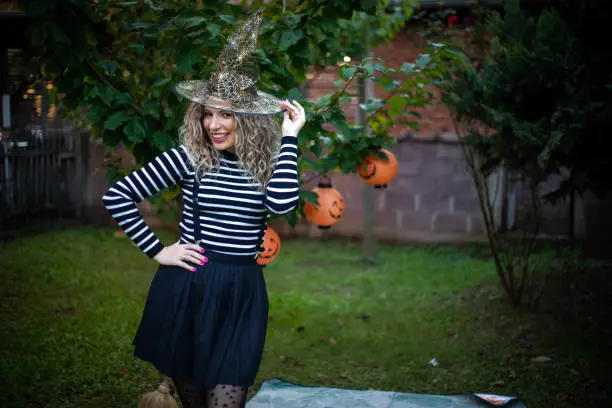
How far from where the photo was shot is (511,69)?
6129 millimetres

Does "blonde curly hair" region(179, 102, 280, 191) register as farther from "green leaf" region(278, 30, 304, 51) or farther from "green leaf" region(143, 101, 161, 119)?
"green leaf" region(143, 101, 161, 119)

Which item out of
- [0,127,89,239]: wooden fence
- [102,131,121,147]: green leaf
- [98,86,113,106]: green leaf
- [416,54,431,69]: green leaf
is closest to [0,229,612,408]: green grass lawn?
[0,127,89,239]: wooden fence

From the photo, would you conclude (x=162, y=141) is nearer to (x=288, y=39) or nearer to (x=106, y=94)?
(x=106, y=94)

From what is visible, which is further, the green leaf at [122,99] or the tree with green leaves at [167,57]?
the green leaf at [122,99]

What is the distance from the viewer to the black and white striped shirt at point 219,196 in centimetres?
306

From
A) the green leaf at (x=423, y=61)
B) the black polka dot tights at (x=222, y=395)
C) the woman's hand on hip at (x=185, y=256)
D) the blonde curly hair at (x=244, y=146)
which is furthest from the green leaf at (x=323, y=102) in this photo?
the black polka dot tights at (x=222, y=395)

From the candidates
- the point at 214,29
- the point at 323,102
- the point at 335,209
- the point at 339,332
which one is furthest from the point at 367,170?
the point at 214,29

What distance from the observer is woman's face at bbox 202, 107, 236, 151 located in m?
3.14

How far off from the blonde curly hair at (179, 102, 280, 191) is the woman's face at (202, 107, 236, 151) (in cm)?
2

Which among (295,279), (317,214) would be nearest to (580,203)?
(295,279)

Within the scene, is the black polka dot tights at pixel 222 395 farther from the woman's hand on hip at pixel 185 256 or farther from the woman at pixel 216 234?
the woman's hand on hip at pixel 185 256

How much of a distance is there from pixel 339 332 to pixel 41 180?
609cm

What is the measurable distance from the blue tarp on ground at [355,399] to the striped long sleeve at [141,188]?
197 centimetres

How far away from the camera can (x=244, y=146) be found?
3.16 m
